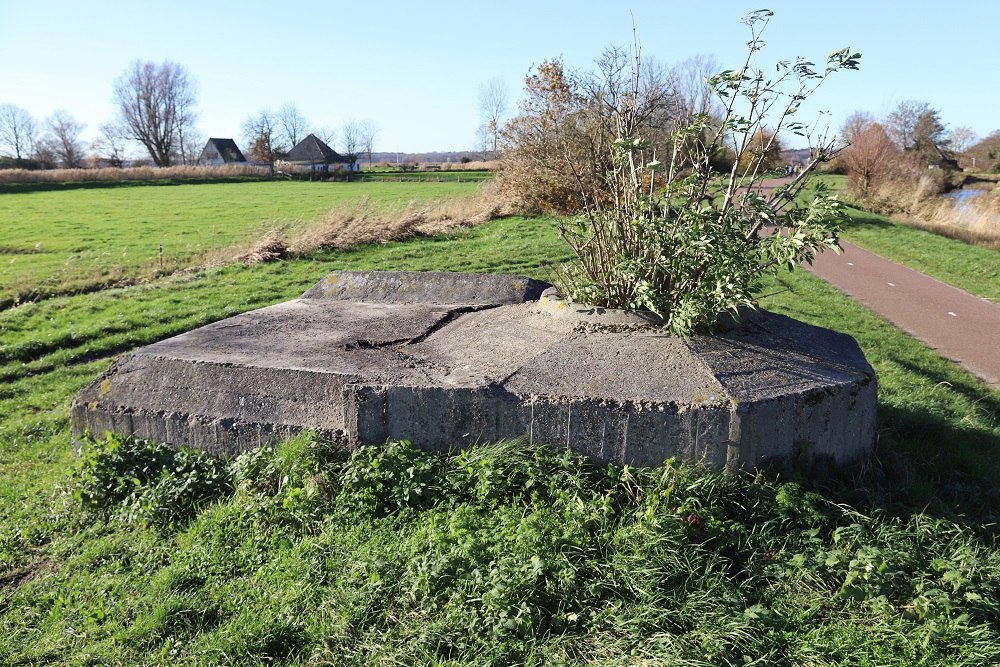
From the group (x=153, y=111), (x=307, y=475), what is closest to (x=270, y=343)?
(x=307, y=475)

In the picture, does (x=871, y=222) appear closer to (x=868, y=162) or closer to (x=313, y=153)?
(x=868, y=162)

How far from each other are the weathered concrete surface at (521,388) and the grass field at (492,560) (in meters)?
0.17

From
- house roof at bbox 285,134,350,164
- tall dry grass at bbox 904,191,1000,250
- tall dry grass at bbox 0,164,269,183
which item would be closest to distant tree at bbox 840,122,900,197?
tall dry grass at bbox 904,191,1000,250

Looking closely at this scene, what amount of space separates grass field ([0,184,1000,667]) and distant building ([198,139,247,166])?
9728cm

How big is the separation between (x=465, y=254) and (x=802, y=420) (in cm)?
1318

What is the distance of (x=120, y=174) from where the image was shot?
2073 inches

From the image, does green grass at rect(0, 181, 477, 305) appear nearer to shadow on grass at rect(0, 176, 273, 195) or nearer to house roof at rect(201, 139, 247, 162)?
shadow on grass at rect(0, 176, 273, 195)

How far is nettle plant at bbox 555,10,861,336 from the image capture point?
452 cm

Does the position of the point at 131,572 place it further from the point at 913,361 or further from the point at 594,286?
the point at 913,361

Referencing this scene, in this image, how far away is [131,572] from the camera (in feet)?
13.1

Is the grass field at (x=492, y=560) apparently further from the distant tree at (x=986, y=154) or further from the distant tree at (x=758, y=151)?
the distant tree at (x=986, y=154)

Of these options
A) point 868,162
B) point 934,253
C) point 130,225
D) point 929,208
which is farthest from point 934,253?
point 130,225

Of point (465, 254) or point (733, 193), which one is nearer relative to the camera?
point (733, 193)

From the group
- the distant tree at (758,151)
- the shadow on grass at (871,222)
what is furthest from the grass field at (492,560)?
the shadow on grass at (871,222)
